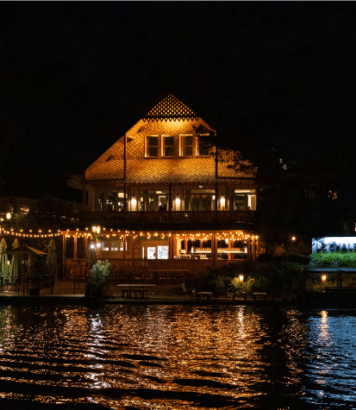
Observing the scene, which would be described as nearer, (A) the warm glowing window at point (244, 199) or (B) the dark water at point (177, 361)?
(B) the dark water at point (177, 361)

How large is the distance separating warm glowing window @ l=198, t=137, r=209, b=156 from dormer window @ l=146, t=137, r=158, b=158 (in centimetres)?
311

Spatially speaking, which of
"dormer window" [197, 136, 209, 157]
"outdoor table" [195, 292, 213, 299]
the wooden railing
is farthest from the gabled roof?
"outdoor table" [195, 292, 213, 299]

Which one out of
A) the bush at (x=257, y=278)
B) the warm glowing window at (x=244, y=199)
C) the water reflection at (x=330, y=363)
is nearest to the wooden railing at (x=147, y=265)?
the warm glowing window at (x=244, y=199)

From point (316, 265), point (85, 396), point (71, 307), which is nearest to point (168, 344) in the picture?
point (85, 396)

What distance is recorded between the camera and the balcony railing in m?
35.7

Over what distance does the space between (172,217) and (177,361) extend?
22.7 meters

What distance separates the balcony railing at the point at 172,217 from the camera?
3569 cm

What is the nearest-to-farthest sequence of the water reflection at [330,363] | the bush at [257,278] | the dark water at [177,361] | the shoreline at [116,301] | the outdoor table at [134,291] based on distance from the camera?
the dark water at [177,361] < the water reflection at [330,363] < the shoreline at [116,301] < the outdoor table at [134,291] < the bush at [257,278]

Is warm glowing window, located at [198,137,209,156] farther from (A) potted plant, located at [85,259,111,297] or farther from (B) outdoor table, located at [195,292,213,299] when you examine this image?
(A) potted plant, located at [85,259,111,297]

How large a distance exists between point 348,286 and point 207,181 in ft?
41.4

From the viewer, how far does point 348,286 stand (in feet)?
87.4

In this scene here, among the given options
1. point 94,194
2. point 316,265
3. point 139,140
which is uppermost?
point 139,140

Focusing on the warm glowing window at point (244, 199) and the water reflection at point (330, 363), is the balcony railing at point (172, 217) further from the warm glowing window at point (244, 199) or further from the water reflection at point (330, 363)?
the water reflection at point (330, 363)

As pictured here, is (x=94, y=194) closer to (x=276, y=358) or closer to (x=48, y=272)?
(x=48, y=272)
